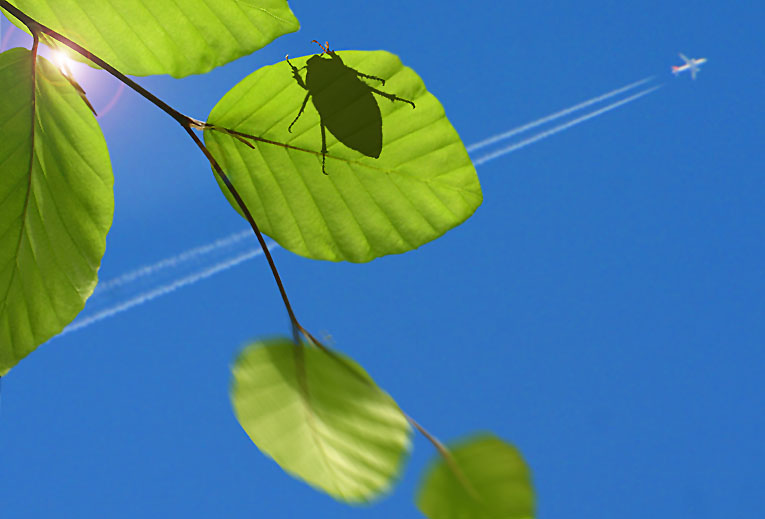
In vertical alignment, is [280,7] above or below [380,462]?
above

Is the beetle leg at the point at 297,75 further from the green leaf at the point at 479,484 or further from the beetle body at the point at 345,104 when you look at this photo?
the green leaf at the point at 479,484

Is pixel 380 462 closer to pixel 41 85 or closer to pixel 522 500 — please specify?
pixel 522 500

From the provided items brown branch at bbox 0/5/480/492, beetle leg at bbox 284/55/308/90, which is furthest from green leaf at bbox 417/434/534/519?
beetle leg at bbox 284/55/308/90

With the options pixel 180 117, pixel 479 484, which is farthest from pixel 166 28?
pixel 479 484

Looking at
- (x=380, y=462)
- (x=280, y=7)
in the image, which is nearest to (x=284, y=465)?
(x=380, y=462)

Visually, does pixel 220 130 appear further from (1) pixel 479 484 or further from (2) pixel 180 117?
(1) pixel 479 484

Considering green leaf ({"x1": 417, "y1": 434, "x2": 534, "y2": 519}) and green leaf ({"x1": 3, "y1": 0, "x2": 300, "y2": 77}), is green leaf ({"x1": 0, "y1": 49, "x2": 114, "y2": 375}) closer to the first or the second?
green leaf ({"x1": 3, "y1": 0, "x2": 300, "y2": 77})
